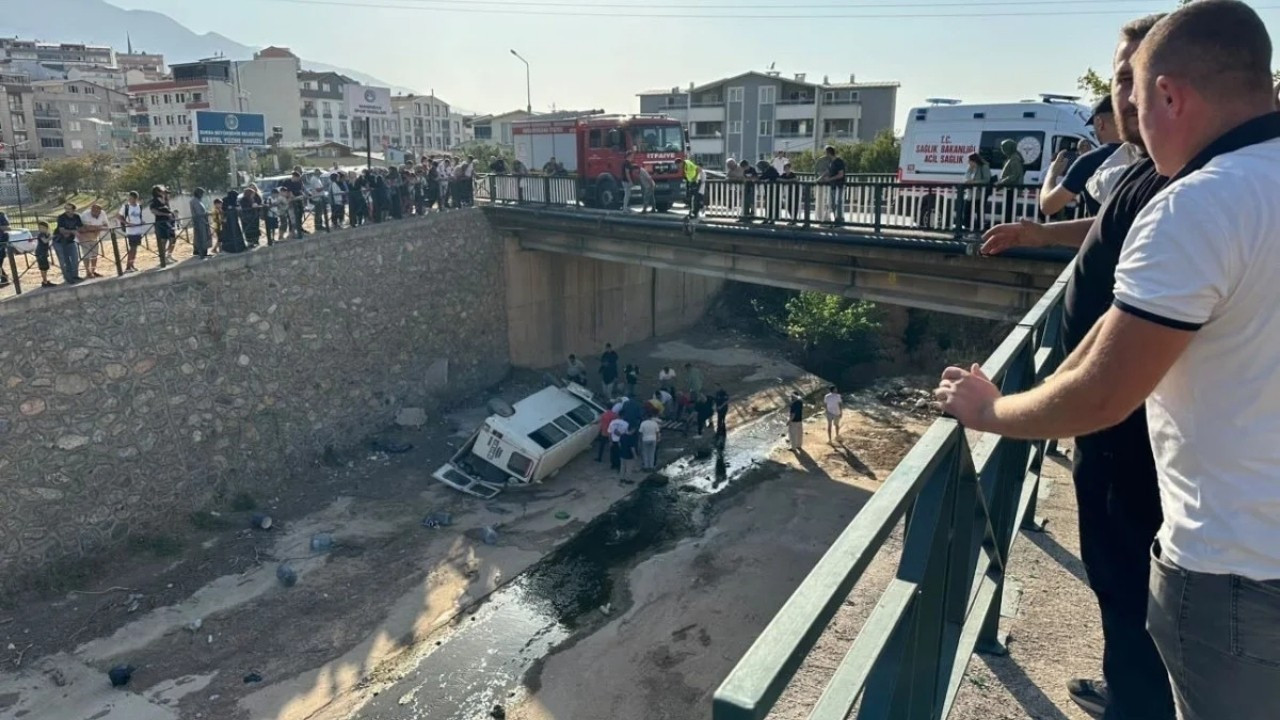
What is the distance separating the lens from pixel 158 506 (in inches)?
597

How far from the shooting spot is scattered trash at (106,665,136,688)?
451 inches

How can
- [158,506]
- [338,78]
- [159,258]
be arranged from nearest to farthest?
[158,506], [159,258], [338,78]

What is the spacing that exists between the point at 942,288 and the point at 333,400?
43.0 ft

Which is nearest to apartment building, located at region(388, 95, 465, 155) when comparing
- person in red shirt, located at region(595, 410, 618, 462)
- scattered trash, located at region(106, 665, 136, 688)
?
person in red shirt, located at region(595, 410, 618, 462)

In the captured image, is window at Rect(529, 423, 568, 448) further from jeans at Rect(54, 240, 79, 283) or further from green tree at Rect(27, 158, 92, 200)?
green tree at Rect(27, 158, 92, 200)

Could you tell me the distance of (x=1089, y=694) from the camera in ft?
10.7

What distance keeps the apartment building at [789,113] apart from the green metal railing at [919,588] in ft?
185

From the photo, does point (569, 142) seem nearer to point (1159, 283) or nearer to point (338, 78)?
point (1159, 283)

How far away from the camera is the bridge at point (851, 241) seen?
13.3 m

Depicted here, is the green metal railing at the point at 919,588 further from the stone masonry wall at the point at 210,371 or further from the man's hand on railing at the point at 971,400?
the stone masonry wall at the point at 210,371

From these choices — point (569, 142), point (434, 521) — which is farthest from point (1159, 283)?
point (569, 142)

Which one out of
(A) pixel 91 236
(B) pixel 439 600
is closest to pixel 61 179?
(A) pixel 91 236

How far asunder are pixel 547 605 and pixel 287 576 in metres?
4.36

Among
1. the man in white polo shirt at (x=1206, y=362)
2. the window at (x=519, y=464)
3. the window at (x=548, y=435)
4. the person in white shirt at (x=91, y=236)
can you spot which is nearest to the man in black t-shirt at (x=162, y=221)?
the person in white shirt at (x=91, y=236)
